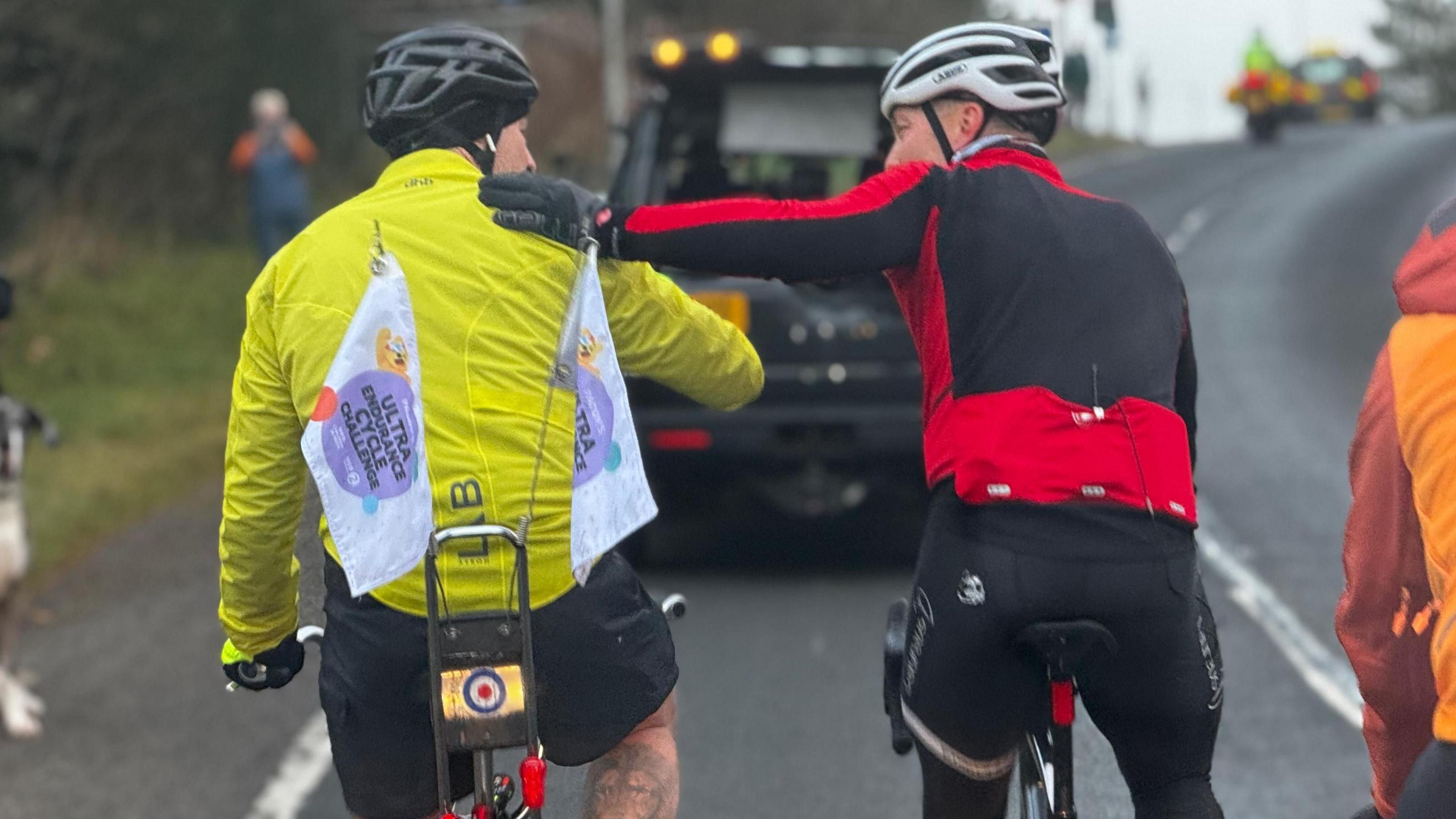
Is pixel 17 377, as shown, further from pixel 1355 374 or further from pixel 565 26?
pixel 565 26

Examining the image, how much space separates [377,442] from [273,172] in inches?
615

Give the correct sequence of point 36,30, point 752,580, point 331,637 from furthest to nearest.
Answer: point 36,30 < point 752,580 < point 331,637

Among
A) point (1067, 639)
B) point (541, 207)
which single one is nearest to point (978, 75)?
point (541, 207)

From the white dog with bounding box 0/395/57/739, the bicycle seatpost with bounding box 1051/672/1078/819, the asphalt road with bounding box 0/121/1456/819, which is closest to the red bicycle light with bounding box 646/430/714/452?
the asphalt road with bounding box 0/121/1456/819

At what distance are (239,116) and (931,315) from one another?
2419 centimetres

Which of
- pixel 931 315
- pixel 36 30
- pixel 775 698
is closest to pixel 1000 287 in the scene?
pixel 931 315

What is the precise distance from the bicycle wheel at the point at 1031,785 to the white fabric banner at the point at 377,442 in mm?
1203

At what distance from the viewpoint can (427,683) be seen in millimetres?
3383

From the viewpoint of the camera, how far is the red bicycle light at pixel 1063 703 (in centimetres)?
372

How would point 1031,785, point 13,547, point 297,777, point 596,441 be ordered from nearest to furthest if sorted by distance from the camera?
1. point 596,441
2. point 1031,785
3. point 297,777
4. point 13,547

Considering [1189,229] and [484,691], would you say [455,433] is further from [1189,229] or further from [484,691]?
[1189,229]

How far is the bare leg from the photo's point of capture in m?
3.54

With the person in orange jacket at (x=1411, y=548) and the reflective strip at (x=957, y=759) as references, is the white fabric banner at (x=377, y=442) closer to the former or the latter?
the reflective strip at (x=957, y=759)

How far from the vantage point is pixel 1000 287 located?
3.53 meters
